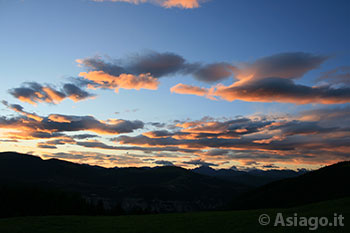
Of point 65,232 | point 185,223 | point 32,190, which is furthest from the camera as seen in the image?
point 32,190

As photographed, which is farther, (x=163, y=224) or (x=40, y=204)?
(x=40, y=204)

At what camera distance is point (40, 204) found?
12550cm

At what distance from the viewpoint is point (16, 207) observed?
123062 millimetres

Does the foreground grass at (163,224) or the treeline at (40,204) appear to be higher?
the foreground grass at (163,224)

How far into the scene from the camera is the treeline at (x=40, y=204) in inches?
4761

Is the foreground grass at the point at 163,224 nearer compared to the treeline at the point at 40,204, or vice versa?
the foreground grass at the point at 163,224

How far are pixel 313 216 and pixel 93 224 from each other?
1336 inches

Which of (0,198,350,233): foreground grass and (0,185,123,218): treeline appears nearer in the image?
(0,198,350,233): foreground grass

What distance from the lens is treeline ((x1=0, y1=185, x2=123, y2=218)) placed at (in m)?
121

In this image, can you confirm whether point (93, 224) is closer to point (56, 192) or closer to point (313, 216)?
point (313, 216)

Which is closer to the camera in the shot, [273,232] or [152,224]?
[273,232]

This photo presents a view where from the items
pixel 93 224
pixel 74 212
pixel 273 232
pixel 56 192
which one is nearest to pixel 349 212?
pixel 273 232

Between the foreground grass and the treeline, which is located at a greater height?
the foreground grass

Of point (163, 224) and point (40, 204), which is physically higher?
point (163, 224)
